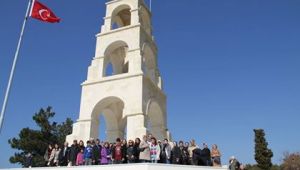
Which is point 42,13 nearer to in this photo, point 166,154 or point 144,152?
point 144,152

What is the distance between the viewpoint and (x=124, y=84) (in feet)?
68.6

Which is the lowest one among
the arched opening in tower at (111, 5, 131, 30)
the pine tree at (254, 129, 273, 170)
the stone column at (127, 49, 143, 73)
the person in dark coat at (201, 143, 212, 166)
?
the person in dark coat at (201, 143, 212, 166)

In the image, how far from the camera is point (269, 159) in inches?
1511

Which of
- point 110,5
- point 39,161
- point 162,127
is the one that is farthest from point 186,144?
point 39,161

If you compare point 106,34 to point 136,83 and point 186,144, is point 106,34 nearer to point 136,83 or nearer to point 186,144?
point 136,83

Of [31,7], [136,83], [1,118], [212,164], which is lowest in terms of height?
[212,164]

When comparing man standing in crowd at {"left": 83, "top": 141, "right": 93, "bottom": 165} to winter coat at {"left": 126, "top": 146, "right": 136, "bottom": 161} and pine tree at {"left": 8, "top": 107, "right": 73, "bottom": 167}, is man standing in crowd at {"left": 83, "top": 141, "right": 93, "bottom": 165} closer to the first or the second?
winter coat at {"left": 126, "top": 146, "right": 136, "bottom": 161}

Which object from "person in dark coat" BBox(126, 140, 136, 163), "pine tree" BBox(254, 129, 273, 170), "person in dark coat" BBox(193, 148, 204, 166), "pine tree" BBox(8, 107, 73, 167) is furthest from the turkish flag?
"pine tree" BBox(254, 129, 273, 170)

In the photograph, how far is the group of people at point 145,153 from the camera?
14164 mm

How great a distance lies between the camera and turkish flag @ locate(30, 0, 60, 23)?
16422 millimetres

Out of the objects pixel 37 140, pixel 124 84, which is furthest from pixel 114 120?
pixel 37 140

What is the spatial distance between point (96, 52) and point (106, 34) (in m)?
1.84

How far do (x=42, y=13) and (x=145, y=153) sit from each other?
962 cm

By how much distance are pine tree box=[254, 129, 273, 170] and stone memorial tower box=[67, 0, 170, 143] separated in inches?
802
